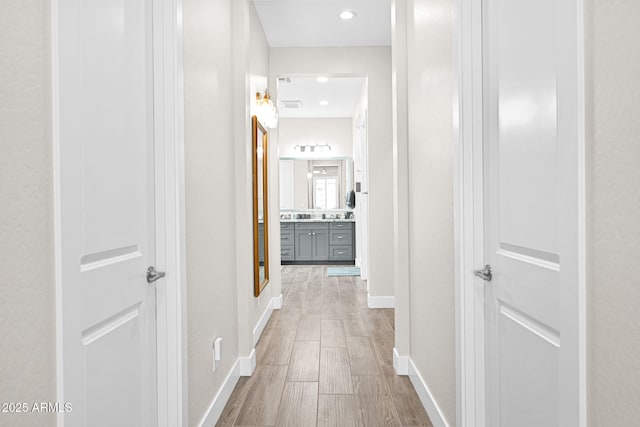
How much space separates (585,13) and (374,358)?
8.65 ft

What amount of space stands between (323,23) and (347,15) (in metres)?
0.27

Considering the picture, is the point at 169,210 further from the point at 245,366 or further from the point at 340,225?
the point at 340,225

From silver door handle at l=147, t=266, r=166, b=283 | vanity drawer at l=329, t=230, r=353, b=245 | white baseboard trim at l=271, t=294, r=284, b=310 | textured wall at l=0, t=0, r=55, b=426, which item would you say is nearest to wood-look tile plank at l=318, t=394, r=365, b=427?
silver door handle at l=147, t=266, r=166, b=283

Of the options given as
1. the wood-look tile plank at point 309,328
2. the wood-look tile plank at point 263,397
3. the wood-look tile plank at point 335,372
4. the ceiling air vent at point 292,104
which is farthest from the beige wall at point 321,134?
the wood-look tile plank at point 263,397

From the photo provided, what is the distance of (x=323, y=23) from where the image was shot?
394 centimetres

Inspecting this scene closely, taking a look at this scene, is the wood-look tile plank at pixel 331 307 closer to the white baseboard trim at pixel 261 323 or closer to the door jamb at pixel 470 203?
the white baseboard trim at pixel 261 323

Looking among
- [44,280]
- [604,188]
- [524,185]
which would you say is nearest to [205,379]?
[44,280]

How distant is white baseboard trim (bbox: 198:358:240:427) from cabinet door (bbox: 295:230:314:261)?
5.09 meters

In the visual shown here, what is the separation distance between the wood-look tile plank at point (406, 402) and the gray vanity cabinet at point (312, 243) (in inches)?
201

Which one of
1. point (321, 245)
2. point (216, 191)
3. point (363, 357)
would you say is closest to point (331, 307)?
point (363, 357)

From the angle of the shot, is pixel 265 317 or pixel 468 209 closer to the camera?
pixel 468 209

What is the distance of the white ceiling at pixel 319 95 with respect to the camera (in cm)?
581

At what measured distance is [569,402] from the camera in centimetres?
98

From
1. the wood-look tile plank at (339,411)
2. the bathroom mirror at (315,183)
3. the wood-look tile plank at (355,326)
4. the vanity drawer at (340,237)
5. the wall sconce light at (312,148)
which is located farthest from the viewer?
the bathroom mirror at (315,183)
